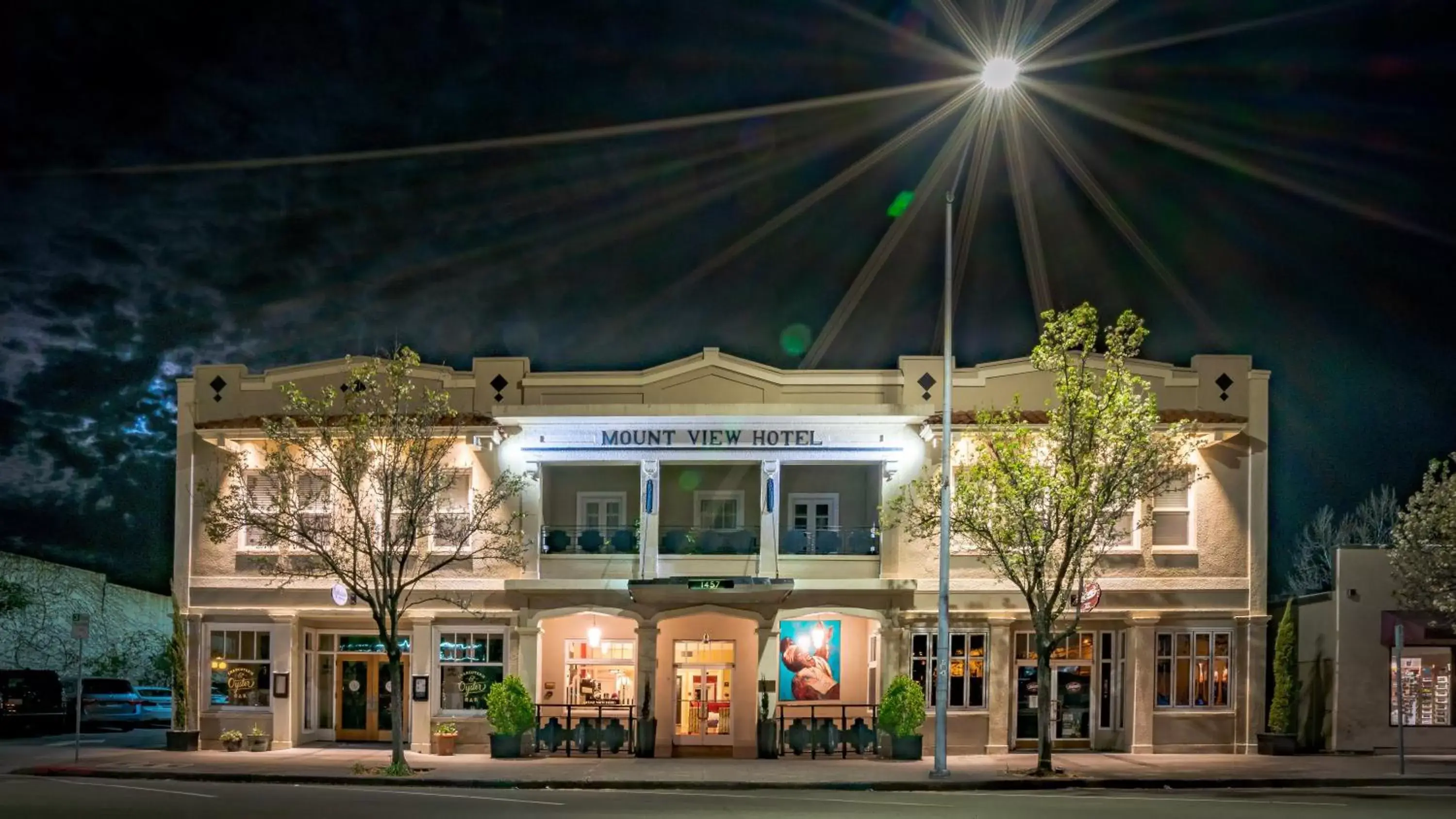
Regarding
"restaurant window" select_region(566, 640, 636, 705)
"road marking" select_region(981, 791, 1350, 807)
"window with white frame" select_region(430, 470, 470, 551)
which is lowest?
"road marking" select_region(981, 791, 1350, 807)

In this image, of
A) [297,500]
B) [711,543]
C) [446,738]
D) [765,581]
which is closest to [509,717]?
[446,738]

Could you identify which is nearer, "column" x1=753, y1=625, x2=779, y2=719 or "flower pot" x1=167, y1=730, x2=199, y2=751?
"column" x1=753, y1=625, x2=779, y2=719

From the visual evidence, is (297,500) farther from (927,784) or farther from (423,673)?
(927,784)

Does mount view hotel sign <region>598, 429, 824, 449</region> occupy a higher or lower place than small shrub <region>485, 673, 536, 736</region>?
higher

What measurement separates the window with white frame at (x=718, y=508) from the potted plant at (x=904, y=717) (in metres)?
5.69

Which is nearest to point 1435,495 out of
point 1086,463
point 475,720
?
point 1086,463

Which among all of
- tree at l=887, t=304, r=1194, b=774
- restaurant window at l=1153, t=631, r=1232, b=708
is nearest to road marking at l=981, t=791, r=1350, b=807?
tree at l=887, t=304, r=1194, b=774

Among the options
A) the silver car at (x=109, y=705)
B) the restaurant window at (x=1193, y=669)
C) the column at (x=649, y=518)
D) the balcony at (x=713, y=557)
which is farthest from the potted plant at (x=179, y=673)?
the restaurant window at (x=1193, y=669)

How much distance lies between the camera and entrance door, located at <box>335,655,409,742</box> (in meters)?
32.8

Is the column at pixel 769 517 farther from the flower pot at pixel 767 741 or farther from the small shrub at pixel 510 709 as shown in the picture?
the small shrub at pixel 510 709

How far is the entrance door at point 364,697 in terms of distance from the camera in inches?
1289

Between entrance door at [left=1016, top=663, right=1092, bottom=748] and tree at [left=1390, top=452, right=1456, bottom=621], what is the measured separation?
6.87m

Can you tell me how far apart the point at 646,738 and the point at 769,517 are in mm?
5376

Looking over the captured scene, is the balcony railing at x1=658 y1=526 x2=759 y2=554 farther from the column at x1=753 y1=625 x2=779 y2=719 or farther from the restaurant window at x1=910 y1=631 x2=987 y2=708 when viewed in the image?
the restaurant window at x1=910 y1=631 x2=987 y2=708
